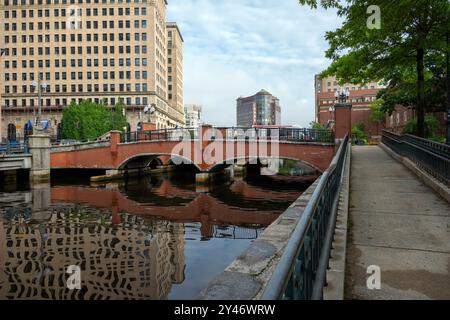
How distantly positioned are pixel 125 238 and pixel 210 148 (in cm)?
1613

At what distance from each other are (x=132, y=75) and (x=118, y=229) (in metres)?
68.2

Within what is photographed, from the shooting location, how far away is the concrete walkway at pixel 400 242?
153 inches

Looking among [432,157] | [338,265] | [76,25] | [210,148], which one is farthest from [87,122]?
[338,265]

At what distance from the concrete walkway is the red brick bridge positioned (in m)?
15.8

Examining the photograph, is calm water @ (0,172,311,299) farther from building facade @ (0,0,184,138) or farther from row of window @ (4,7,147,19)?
row of window @ (4,7,147,19)

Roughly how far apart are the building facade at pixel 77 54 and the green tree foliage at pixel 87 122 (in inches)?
512

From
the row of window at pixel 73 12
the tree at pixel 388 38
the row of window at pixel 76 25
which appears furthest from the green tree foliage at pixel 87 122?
the tree at pixel 388 38

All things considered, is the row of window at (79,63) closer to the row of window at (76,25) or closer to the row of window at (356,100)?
the row of window at (76,25)

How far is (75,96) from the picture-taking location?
77.9 m

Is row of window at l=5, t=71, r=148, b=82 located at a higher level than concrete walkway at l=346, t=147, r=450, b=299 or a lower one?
higher

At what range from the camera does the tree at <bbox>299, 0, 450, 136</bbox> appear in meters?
13.2

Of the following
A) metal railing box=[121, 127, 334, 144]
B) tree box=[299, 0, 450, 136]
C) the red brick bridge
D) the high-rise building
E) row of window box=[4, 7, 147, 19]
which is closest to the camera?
tree box=[299, 0, 450, 136]

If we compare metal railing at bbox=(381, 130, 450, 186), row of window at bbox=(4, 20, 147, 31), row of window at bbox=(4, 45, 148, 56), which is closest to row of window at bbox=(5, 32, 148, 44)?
row of window at bbox=(4, 20, 147, 31)
